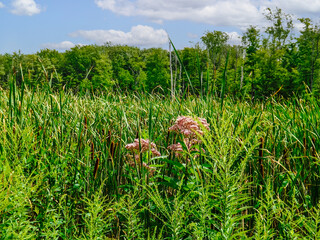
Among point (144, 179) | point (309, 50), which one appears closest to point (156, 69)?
point (309, 50)

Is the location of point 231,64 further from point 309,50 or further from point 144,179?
point 144,179

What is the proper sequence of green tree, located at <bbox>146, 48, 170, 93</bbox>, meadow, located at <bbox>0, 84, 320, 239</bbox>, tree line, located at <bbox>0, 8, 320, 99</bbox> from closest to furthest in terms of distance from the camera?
meadow, located at <bbox>0, 84, 320, 239</bbox> < tree line, located at <bbox>0, 8, 320, 99</bbox> < green tree, located at <bbox>146, 48, 170, 93</bbox>

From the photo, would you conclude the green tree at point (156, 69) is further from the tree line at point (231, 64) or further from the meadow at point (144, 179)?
the meadow at point (144, 179)

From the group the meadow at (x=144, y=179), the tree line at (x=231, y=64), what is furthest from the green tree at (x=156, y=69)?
the meadow at (x=144, y=179)

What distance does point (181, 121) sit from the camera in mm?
2311

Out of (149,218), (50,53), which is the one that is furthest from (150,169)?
(50,53)

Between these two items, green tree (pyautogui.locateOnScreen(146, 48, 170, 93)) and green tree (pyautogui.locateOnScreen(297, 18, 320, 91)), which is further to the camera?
green tree (pyautogui.locateOnScreen(146, 48, 170, 93))

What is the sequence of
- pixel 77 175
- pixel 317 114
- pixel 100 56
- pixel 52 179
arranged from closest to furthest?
pixel 52 179 → pixel 77 175 → pixel 317 114 → pixel 100 56

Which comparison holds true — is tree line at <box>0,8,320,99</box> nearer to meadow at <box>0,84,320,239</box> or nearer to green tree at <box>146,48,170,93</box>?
green tree at <box>146,48,170,93</box>

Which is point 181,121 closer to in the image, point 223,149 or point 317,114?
point 223,149

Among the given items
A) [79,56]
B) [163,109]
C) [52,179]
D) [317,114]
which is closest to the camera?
[52,179]

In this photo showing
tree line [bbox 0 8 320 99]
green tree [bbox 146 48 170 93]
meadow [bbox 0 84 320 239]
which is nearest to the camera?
meadow [bbox 0 84 320 239]

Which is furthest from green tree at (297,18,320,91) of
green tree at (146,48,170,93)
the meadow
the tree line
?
the meadow

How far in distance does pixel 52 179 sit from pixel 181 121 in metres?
1.11
